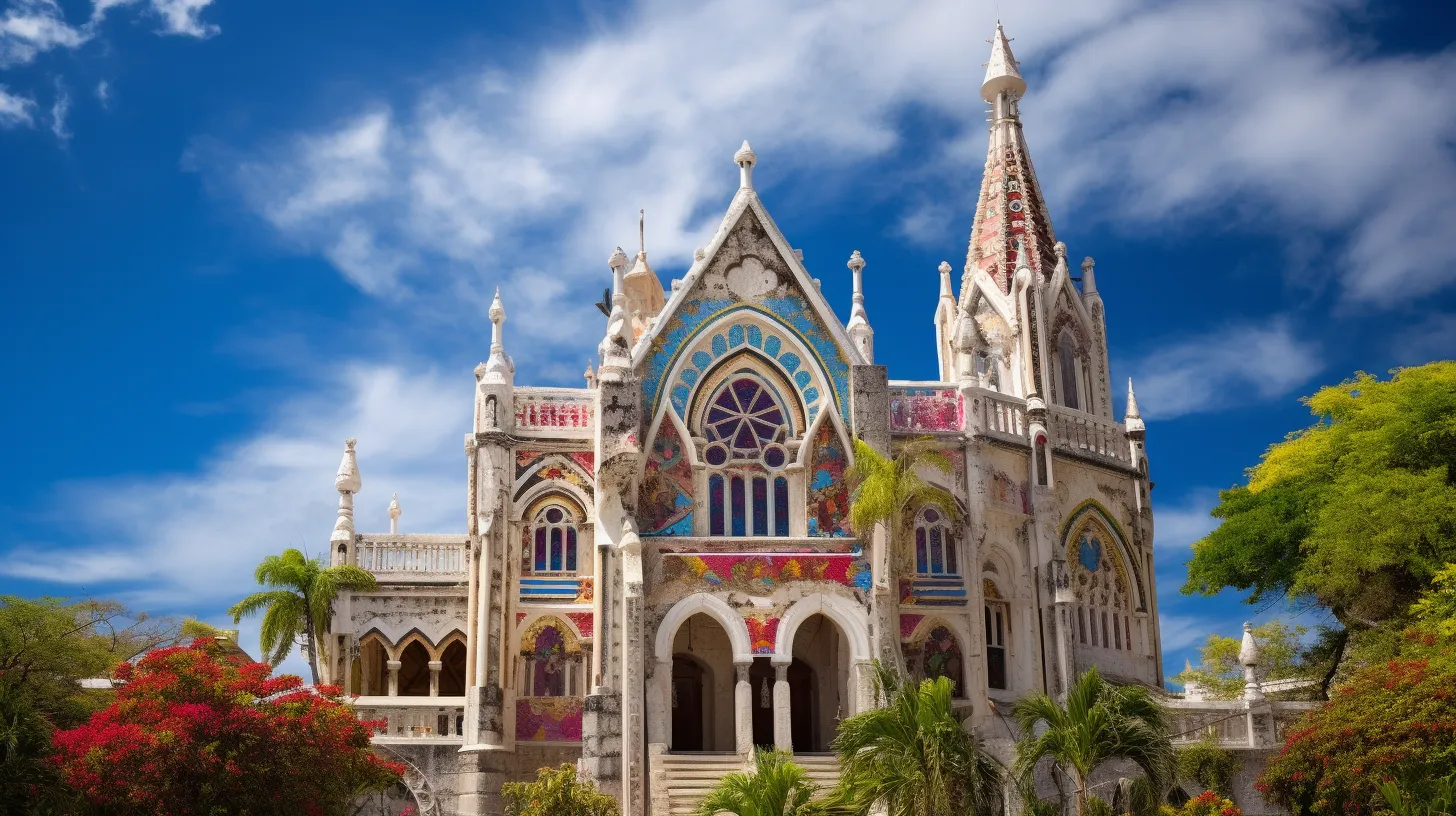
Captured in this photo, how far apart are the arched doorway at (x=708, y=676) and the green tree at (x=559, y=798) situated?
7.77m

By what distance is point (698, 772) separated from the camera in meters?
34.3

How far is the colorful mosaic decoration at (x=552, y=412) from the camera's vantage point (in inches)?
1571

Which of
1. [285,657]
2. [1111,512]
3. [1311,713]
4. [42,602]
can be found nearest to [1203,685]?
[1111,512]

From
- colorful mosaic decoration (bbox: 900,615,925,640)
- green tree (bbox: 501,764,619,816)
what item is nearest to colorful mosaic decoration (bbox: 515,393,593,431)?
colorful mosaic decoration (bbox: 900,615,925,640)

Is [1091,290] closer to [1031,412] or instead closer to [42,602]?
[1031,412]

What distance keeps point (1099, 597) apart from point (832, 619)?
9271mm

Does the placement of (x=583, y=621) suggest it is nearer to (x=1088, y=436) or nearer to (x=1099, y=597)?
(x=1099, y=597)

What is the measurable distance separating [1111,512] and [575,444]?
13955mm

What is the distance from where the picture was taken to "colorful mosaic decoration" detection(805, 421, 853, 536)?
37.7 metres

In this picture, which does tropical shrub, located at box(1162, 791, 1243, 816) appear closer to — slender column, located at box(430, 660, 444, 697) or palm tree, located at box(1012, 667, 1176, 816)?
palm tree, located at box(1012, 667, 1176, 816)

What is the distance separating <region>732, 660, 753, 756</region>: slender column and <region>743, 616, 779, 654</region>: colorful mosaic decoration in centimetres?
42

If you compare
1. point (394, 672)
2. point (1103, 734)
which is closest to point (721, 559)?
point (394, 672)

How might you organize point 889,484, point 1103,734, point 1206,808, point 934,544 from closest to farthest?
point 1103,734, point 1206,808, point 889,484, point 934,544

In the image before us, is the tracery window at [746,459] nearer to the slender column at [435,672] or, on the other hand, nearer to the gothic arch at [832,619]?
the gothic arch at [832,619]
